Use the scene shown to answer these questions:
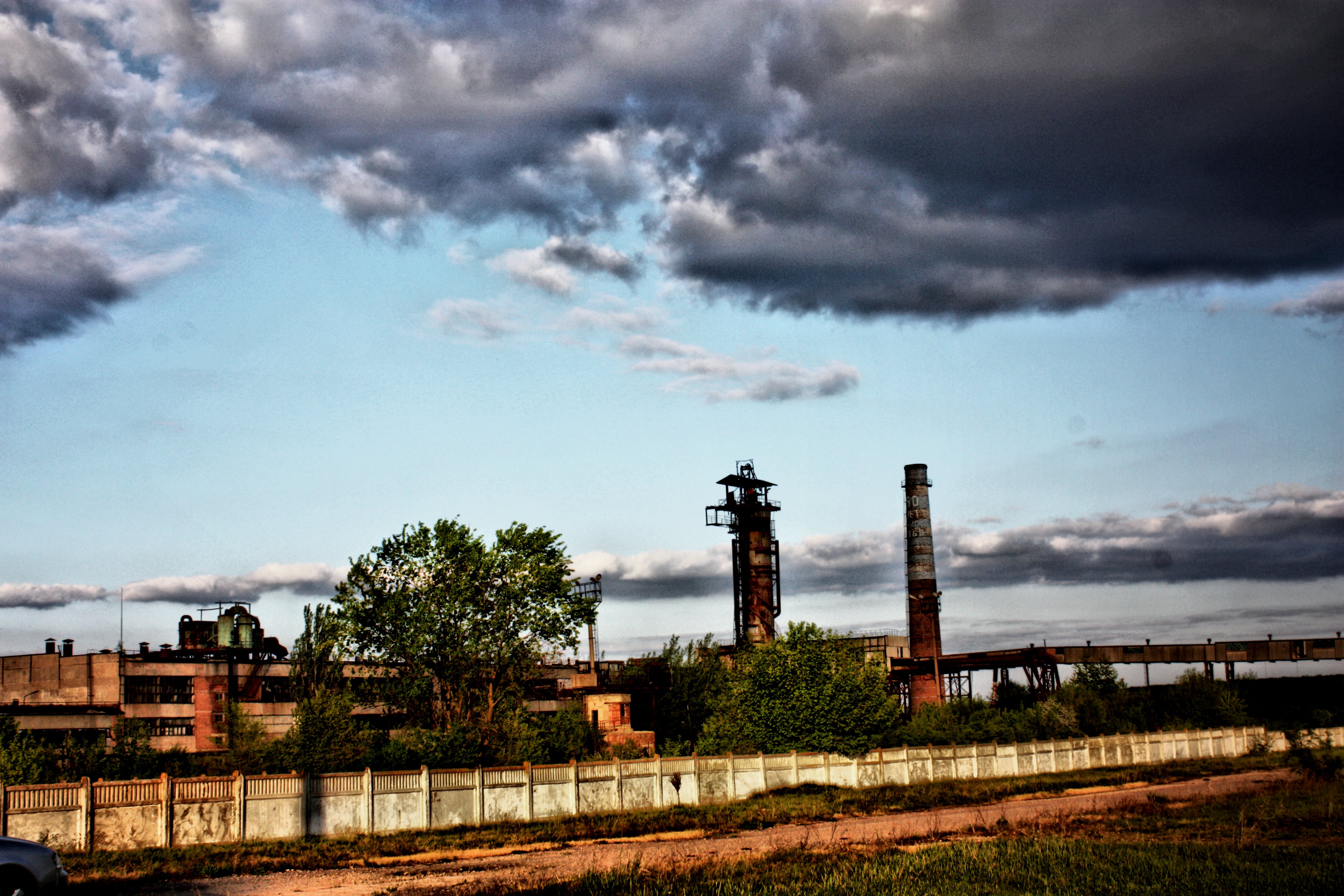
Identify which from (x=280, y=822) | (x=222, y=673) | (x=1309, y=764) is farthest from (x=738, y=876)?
(x=222, y=673)

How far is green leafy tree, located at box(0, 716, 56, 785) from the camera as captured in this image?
34.2 metres

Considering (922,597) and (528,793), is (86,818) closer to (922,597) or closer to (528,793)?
(528,793)

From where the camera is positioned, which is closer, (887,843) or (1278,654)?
(887,843)

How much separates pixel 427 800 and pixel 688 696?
42019mm

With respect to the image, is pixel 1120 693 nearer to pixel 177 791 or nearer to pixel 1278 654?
pixel 1278 654

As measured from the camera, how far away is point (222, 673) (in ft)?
213

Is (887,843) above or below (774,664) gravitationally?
below

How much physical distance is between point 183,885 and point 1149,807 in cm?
2654

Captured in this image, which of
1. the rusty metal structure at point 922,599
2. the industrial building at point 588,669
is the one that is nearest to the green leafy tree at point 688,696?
the industrial building at point 588,669

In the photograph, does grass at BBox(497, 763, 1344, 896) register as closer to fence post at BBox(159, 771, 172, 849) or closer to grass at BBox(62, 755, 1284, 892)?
grass at BBox(62, 755, 1284, 892)

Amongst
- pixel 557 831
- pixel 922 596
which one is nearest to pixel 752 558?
pixel 922 596

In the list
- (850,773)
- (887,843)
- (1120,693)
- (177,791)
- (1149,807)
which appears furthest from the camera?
(1120,693)

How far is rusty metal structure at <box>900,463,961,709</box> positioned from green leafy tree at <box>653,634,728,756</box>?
1625cm

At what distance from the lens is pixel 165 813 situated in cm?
2722
